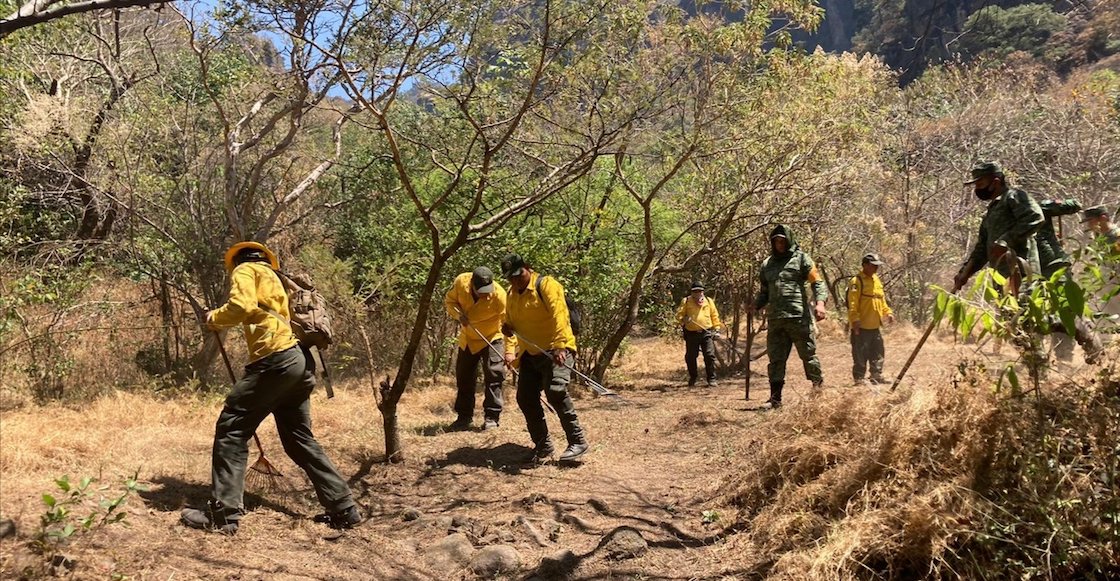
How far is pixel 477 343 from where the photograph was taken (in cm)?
744

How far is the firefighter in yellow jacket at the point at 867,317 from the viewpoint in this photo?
27.3 feet

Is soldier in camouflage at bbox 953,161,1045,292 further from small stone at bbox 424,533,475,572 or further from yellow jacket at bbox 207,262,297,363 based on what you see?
yellow jacket at bbox 207,262,297,363

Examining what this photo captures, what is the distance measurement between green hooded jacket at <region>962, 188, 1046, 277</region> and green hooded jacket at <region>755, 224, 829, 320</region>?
5.59 feet

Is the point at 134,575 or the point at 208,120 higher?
the point at 208,120

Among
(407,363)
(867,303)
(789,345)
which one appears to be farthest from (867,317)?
(407,363)

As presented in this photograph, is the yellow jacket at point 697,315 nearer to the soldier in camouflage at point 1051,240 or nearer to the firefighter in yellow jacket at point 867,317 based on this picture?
the firefighter in yellow jacket at point 867,317

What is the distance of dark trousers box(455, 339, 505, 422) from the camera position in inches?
291

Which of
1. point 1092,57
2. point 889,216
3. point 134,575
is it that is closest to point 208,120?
point 134,575

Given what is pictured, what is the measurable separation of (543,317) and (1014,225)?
3291 millimetres

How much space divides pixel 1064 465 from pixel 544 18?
4577 mm

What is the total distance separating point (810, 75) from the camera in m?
10.0

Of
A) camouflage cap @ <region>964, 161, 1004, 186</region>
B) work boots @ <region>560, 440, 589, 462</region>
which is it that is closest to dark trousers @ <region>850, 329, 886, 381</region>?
camouflage cap @ <region>964, 161, 1004, 186</region>

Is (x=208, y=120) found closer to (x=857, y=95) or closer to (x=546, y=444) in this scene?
(x=546, y=444)

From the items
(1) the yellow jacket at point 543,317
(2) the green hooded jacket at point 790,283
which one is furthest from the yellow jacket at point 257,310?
(2) the green hooded jacket at point 790,283
